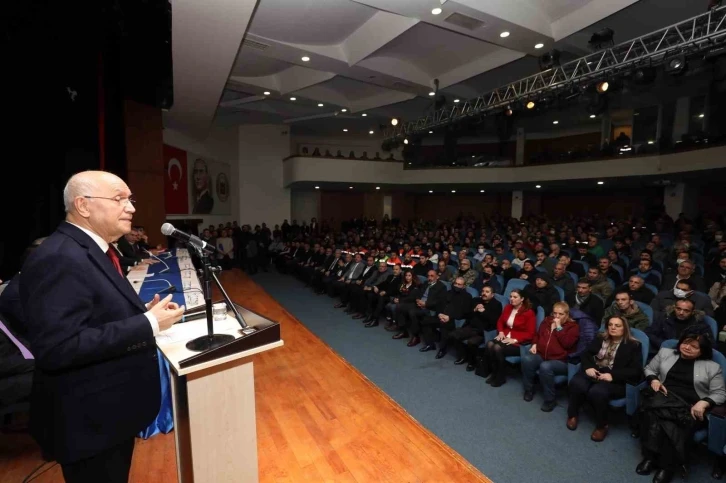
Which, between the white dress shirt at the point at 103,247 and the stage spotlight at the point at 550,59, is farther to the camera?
the stage spotlight at the point at 550,59

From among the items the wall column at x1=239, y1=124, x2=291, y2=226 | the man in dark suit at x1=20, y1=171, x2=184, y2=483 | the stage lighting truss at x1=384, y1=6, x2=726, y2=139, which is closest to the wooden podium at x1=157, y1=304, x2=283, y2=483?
the man in dark suit at x1=20, y1=171, x2=184, y2=483

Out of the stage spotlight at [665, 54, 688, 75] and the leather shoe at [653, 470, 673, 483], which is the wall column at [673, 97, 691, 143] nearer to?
the stage spotlight at [665, 54, 688, 75]

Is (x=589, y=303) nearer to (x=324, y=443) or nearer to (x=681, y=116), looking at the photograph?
(x=324, y=443)

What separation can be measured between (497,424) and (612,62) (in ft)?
19.2

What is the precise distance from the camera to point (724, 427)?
242 centimetres

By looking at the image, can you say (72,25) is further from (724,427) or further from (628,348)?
(724,427)

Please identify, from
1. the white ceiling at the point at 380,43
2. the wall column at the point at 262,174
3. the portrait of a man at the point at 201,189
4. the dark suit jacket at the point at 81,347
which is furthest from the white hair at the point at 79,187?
the wall column at the point at 262,174

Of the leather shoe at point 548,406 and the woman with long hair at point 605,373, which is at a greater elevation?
the woman with long hair at point 605,373

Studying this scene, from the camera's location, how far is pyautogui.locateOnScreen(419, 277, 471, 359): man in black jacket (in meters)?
4.63

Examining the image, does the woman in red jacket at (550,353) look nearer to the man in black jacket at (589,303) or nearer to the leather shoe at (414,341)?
the man in black jacket at (589,303)

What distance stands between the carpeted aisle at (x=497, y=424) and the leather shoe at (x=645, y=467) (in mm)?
38

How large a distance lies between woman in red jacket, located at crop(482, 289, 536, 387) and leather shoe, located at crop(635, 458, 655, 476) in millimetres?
1327

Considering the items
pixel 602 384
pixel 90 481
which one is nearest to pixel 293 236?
pixel 602 384

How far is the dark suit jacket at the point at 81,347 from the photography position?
1.08 meters
